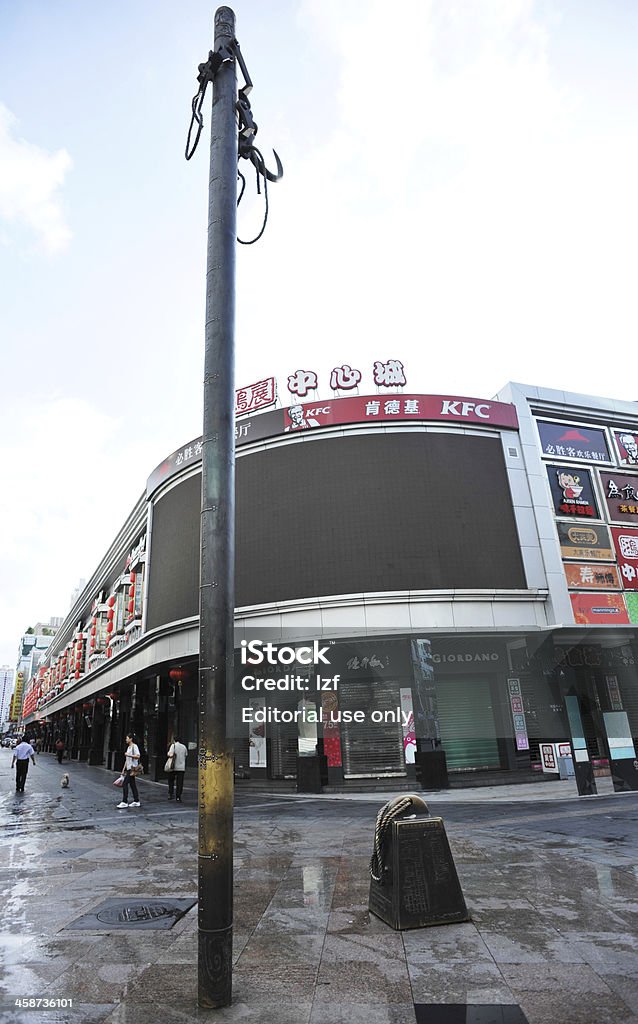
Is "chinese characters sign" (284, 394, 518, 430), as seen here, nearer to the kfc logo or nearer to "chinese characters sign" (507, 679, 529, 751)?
the kfc logo

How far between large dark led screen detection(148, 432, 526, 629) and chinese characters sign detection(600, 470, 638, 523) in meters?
4.29

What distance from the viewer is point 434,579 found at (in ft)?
65.1

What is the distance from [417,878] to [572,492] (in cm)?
1881

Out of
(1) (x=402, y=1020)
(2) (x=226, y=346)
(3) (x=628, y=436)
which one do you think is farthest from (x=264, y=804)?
(3) (x=628, y=436)

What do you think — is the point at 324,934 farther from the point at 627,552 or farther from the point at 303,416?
the point at 627,552

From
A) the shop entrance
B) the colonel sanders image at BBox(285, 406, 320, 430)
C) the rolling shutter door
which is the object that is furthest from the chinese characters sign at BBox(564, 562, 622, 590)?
the colonel sanders image at BBox(285, 406, 320, 430)

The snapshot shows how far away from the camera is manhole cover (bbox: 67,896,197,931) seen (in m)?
6.09

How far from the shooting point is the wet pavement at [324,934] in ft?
13.8

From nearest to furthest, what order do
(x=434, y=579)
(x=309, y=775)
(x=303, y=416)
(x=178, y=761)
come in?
1. (x=178, y=761)
2. (x=434, y=579)
3. (x=309, y=775)
4. (x=303, y=416)

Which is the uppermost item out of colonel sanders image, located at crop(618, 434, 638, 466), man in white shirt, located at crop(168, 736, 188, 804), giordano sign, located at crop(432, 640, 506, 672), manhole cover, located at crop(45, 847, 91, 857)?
colonel sanders image, located at crop(618, 434, 638, 466)

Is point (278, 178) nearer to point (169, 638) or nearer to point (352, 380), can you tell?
point (352, 380)

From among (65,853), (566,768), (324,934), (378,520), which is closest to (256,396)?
(378,520)

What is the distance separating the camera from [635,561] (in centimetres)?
2195

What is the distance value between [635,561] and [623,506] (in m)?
2.10
